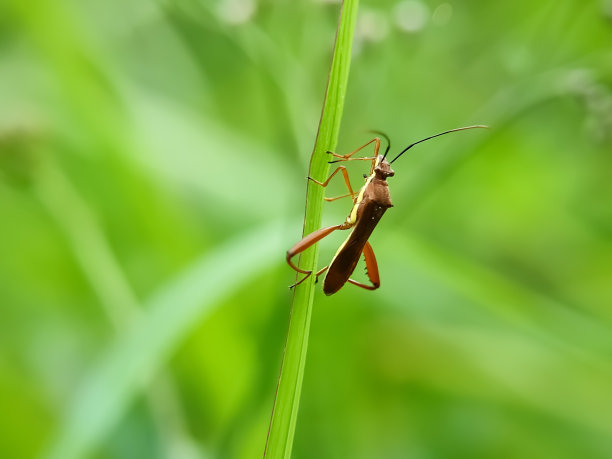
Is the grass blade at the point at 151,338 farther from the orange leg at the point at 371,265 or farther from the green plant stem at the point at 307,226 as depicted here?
the green plant stem at the point at 307,226

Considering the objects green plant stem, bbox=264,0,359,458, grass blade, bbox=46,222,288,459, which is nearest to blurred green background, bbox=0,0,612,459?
grass blade, bbox=46,222,288,459

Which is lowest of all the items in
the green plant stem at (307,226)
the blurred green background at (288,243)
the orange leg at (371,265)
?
the green plant stem at (307,226)

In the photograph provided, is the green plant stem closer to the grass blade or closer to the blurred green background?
the blurred green background

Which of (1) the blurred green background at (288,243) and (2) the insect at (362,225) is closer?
(2) the insect at (362,225)

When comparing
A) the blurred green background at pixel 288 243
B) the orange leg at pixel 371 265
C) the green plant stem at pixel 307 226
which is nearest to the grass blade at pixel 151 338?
the blurred green background at pixel 288 243

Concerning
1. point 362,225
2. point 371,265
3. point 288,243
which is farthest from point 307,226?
point 288,243

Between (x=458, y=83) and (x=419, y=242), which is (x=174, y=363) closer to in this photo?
(x=419, y=242)

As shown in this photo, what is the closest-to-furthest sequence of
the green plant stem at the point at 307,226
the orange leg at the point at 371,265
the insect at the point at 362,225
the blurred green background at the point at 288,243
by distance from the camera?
the green plant stem at the point at 307,226 → the insect at the point at 362,225 → the orange leg at the point at 371,265 → the blurred green background at the point at 288,243
